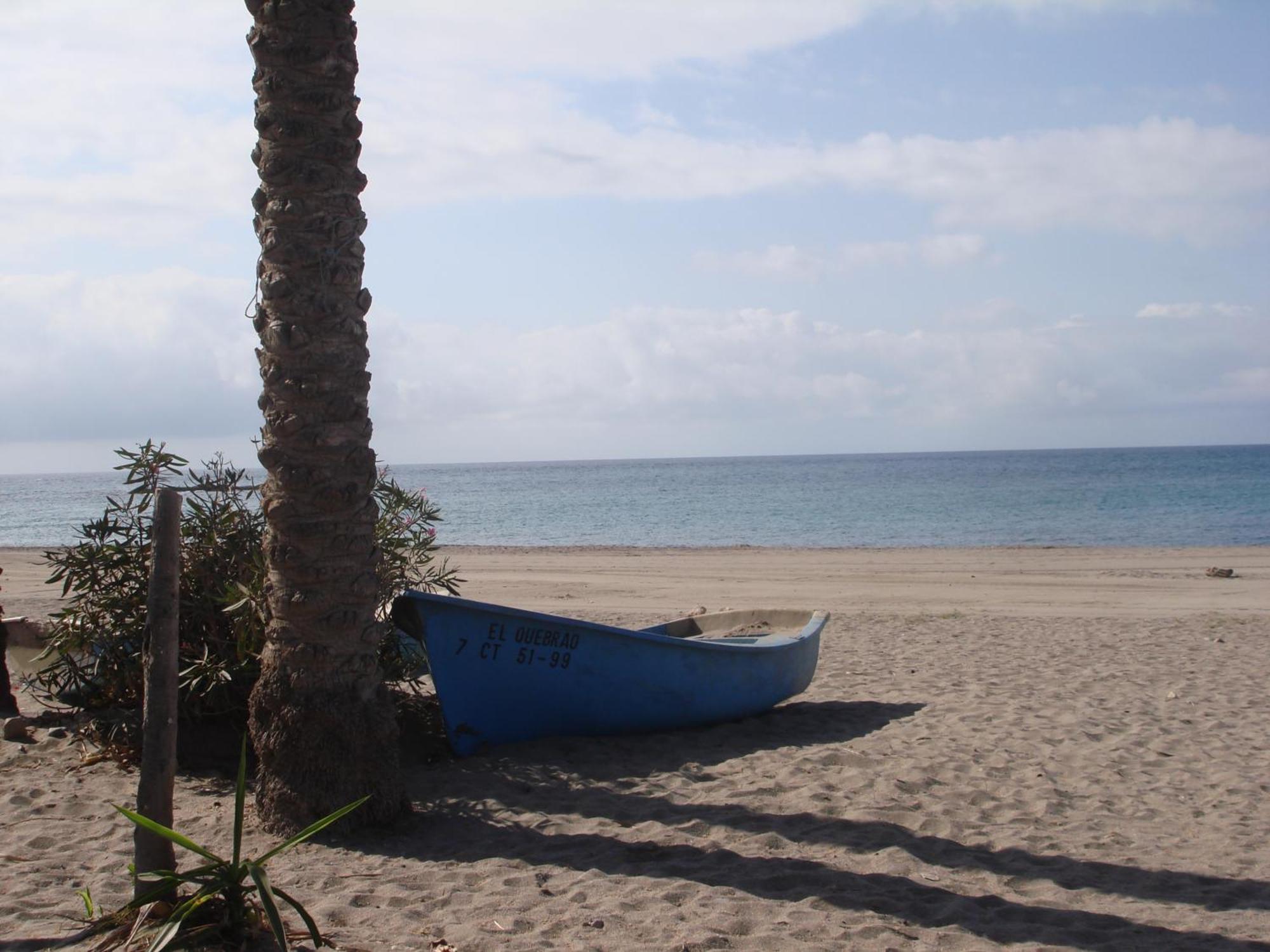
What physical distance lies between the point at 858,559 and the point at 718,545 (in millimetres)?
9507

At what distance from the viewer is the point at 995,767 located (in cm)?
695

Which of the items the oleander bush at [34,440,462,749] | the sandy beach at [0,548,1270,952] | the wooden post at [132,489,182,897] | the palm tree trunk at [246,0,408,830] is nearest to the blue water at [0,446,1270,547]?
the oleander bush at [34,440,462,749]

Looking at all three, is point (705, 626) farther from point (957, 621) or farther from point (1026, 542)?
point (1026, 542)

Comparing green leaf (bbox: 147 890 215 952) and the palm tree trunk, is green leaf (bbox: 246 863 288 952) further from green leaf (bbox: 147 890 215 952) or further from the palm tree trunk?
the palm tree trunk

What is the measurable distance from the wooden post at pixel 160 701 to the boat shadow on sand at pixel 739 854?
132cm

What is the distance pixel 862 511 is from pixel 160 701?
50257mm

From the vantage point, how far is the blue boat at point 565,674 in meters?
6.86

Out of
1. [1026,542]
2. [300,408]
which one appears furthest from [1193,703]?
[1026,542]

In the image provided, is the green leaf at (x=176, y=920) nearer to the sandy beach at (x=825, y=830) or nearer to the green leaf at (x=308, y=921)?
the green leaf at (x=308, y=921)

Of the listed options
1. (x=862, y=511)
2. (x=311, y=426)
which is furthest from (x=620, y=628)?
(x=862, y=511)

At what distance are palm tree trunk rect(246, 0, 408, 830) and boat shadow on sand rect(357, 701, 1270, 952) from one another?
58 cm

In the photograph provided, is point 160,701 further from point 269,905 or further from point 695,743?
point 695,743

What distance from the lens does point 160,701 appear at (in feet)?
14.3

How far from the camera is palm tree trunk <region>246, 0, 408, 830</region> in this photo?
5.43 m
